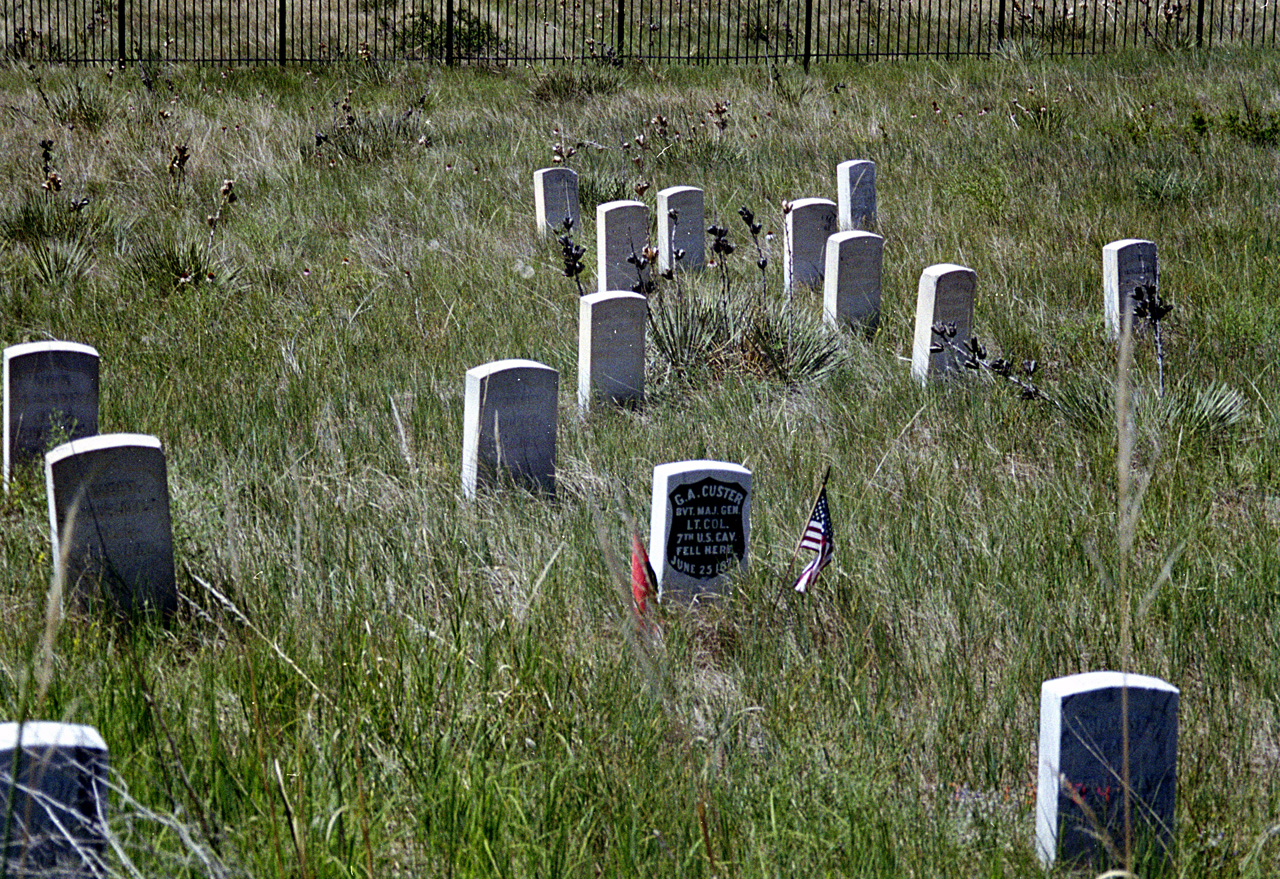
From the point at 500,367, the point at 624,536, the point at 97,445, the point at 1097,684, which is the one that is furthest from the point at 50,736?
the point at 500,367

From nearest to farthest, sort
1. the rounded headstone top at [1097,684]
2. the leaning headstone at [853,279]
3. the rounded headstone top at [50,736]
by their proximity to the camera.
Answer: the rounded headstone top at [50,736] → the rounded headstone top at [1097,684] → the leaning headstone at [853,279]

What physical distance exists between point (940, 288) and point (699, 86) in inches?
355

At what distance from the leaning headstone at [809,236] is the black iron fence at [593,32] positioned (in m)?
8.07

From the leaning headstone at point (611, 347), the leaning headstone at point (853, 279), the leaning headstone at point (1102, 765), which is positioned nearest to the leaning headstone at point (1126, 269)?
the leaning headstone at point (853, 279)

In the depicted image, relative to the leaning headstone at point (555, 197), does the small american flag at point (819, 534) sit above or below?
below

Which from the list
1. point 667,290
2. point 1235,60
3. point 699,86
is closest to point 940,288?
point 667,290

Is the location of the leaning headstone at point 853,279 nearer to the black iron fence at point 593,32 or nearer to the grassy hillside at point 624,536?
the grassy hillside at point 624,536

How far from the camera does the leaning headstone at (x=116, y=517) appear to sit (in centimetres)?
304

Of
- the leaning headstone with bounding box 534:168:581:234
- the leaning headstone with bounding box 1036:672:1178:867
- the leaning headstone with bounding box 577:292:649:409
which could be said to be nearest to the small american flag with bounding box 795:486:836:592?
the leaning headstone with bounding box 1036:672:1178:867

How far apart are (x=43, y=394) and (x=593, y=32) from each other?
1728 centimetres

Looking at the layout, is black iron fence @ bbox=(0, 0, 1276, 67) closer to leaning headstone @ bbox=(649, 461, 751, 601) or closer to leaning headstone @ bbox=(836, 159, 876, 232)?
leaning headstone @ bbox=(836, 159, 876, 232)

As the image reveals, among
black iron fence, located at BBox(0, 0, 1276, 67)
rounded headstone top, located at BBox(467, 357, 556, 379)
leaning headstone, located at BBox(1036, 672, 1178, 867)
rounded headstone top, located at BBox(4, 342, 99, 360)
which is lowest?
leaning headstone, located at BBox(1036, 672, 1178, 867)

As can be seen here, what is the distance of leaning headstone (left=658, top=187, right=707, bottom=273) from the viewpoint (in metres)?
7.45

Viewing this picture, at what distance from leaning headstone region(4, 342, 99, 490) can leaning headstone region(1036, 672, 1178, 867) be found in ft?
10.3
